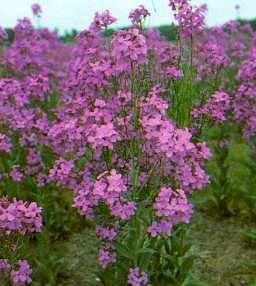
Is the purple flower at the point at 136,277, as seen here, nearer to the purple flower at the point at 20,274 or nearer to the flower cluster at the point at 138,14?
the purple flower at the point at 20,274

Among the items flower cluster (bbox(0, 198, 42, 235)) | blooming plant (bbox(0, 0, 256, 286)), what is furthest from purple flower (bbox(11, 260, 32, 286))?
flower cluster (bbox(0, 198, 42, 235))

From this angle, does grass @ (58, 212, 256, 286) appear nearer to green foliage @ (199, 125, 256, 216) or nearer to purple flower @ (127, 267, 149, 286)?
green foliage @ (199, 125, 256, 216)

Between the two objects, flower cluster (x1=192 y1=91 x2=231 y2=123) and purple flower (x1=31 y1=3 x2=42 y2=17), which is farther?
purple flower (x1=31 y1=3 x2=42 y2=17)

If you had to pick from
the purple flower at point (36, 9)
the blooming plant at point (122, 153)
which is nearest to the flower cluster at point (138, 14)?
the blooming plant at point (122, 153)

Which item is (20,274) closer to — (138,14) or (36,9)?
(138,14)

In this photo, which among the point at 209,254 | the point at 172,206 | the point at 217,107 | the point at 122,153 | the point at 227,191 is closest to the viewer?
the point at 172,206

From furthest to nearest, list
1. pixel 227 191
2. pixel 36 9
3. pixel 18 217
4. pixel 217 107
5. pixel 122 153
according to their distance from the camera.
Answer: pixel 36 9 < pixel 227 191 < pixel 217 107 < pixel 122 153 < pixel 18 217

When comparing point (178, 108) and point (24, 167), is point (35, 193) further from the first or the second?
point (178, 108)

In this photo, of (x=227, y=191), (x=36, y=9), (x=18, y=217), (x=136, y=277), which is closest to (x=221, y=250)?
(x=227, y=191)

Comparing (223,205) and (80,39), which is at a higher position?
(80,39)

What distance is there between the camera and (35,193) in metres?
6.03

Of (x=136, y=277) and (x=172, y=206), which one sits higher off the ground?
(x=172, y=206)

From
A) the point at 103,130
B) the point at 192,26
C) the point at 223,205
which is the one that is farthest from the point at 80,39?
the point at 223,205

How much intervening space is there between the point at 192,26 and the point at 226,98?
807 mm
